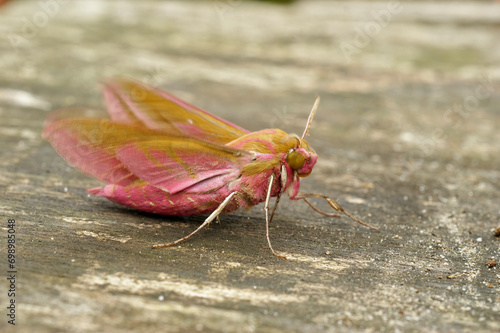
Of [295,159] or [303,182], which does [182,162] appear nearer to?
[295,159]

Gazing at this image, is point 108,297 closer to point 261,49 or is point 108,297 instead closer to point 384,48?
point 261,49

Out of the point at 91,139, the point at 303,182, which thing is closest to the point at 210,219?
the point at 91,139

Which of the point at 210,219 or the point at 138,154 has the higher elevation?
the point at 138,154

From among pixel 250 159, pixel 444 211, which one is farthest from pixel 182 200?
pixel 444 211

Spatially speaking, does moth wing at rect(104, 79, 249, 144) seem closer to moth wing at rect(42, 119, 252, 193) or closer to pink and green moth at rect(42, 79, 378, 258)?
pink and green moth at rect(42, 79, 378, 258)

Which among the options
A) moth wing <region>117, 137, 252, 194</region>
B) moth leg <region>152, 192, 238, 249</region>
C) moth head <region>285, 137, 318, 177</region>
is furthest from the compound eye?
moth leg <region>152, 192, 238, 249</region>

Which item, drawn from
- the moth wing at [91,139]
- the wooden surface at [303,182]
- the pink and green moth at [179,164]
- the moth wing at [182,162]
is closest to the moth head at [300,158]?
the pink and green moth at [179,164]
